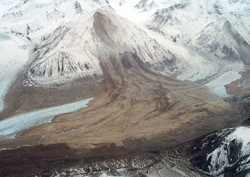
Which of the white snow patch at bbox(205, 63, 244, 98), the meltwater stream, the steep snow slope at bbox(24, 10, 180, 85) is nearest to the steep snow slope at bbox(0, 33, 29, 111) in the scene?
the steep snow slope at bbox(24, 10, 180, 85)

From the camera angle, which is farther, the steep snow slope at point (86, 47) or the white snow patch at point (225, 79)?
the steep snow slope at point (86, 47)

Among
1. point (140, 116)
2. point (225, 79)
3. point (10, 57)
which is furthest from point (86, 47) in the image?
point (225, 79)

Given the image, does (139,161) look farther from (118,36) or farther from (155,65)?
(118,36)

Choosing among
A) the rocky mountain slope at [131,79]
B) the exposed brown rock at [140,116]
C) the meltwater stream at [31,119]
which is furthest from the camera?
the meltwater stream at [31,119]

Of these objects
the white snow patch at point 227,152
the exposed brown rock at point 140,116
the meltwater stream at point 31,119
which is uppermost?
the meltwater stream at point 31,119

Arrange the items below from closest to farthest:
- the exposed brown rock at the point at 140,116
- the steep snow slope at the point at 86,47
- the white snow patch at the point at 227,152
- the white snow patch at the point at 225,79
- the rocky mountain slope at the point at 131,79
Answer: the white snow patch at the point at 227,152
the rocky mountain slope at the point at 131,79
the exposed brown rock at the point at 140,116
the white snow patch at the point at 225,79
the steep snow slope at the point at 86,47

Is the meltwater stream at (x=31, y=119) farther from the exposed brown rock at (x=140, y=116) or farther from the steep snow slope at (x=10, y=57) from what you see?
the steep snow slope at (x=10, y=57)

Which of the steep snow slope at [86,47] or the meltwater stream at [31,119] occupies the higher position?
the steep snow slope at [86,47]

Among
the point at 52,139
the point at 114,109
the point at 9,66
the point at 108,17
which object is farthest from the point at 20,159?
the point at 108,17

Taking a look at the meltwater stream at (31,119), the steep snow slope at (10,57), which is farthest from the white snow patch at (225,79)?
the steep snow slope at (10,57)
